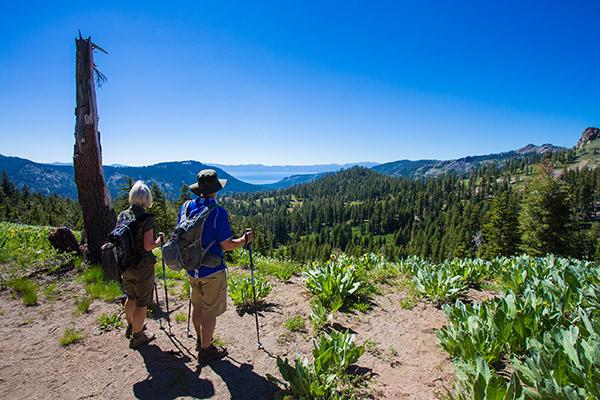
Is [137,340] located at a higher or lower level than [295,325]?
higher

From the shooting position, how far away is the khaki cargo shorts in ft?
14.3

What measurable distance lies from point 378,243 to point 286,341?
14131 centimetres

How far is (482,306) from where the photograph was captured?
Result: 14.5 feet

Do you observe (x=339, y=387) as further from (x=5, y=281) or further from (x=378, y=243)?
(x=378, y=243)

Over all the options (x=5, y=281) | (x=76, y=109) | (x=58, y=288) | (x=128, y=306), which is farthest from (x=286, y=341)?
(x=76, y=109)

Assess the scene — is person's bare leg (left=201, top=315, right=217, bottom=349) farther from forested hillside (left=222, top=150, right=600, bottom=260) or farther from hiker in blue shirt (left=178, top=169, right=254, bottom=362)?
forested hillside (left=222, top=150, right=600, bottom=260)

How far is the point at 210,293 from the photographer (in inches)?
161

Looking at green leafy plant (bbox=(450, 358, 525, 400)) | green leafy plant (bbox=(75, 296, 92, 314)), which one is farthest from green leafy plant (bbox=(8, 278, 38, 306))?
green leafy plant (bbox=(450, 358, 525, 400))

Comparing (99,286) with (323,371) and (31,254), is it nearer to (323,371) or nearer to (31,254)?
(31,254)

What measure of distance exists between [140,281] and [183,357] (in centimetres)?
132

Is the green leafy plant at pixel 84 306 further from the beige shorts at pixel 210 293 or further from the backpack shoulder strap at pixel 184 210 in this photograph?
the backpack shoulder strap at pixel 184 210

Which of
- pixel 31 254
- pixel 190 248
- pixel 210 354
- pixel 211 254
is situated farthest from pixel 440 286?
pixel 31 254

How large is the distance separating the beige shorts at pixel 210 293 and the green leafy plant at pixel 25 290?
14.9ft

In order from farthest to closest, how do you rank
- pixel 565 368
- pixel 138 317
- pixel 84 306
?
pixel 84 306 < pixel 138 317 < pixel 565 368
